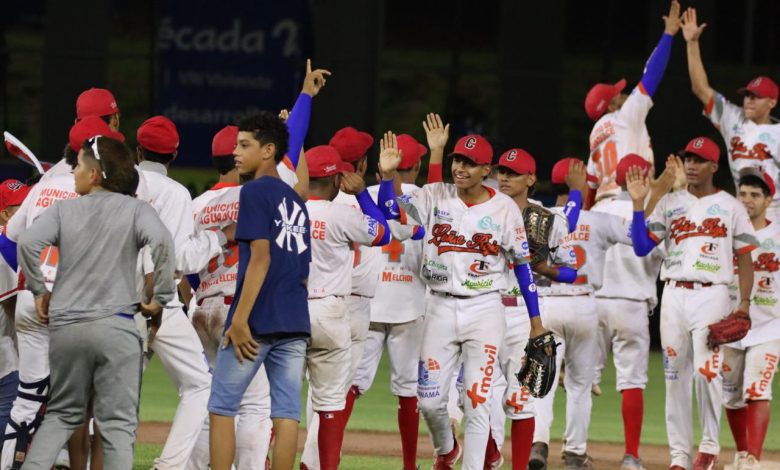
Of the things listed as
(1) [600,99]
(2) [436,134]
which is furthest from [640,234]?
(1) [600,99]

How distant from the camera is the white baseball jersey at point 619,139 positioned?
11.8m

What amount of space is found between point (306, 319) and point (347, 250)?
1259 mm

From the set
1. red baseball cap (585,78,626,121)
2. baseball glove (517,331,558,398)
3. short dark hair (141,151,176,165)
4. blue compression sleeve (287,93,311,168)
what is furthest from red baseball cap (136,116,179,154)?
red baseball cap (585,78,626,121)

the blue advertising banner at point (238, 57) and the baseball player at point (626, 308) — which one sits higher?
the blue advertising banner at point (238, 57)

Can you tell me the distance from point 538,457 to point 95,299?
4058 millimetres

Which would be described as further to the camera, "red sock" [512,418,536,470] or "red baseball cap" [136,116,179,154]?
"red sock" [512,418,536,470]

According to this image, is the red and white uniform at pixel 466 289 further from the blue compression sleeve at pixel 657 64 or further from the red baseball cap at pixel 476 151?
the blue compression sleeve at pixel 657 64

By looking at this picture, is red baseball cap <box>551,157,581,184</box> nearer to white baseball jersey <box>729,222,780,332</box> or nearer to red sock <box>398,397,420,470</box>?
white baseball jersey <box>729,222,780,332</box>

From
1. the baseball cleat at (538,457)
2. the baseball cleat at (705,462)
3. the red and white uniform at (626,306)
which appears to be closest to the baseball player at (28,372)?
the baseball cleat at (538,457)

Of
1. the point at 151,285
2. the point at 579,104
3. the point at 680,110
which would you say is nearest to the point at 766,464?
the point at 151,285

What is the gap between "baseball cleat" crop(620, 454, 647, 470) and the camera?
1059cm

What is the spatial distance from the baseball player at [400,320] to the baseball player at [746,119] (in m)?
2.62

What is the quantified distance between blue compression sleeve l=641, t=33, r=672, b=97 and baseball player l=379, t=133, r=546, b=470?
310cm

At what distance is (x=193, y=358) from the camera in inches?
323
